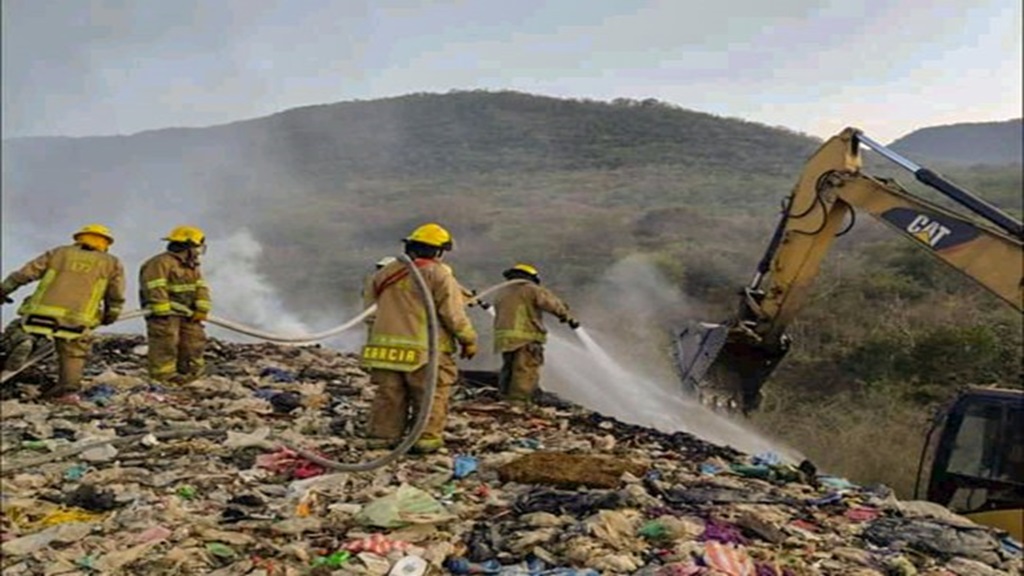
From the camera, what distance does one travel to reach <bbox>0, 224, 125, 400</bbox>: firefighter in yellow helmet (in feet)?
24.5

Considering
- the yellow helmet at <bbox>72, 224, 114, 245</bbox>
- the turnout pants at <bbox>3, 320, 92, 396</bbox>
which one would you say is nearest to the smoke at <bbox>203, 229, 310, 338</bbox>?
the turnout pants at <bbox>3, 320, 92, 396</bbox>

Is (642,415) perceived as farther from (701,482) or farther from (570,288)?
(570,288)

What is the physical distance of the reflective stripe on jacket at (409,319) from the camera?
6410mm

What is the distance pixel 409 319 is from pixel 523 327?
3.18m

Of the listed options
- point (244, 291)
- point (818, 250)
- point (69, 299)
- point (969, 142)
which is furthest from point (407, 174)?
point (969, 142)

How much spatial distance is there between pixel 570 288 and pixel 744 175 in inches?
958

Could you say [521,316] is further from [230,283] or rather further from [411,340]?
[230,283]

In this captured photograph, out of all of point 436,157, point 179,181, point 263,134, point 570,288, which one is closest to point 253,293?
point 570,288

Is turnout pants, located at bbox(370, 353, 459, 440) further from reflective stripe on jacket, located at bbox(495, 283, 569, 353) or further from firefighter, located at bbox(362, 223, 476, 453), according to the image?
reflective stripe on jacket, located at bbox(495, 283, 569, 353)

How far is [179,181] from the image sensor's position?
4678 cm

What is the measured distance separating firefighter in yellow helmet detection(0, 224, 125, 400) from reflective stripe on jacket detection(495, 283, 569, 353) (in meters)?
3.71

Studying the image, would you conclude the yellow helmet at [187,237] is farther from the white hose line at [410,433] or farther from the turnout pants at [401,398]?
the turnout pants at [401,398]

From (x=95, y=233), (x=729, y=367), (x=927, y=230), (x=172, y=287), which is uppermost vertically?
(x=927, y=230)

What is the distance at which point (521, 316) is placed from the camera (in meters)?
9.55
